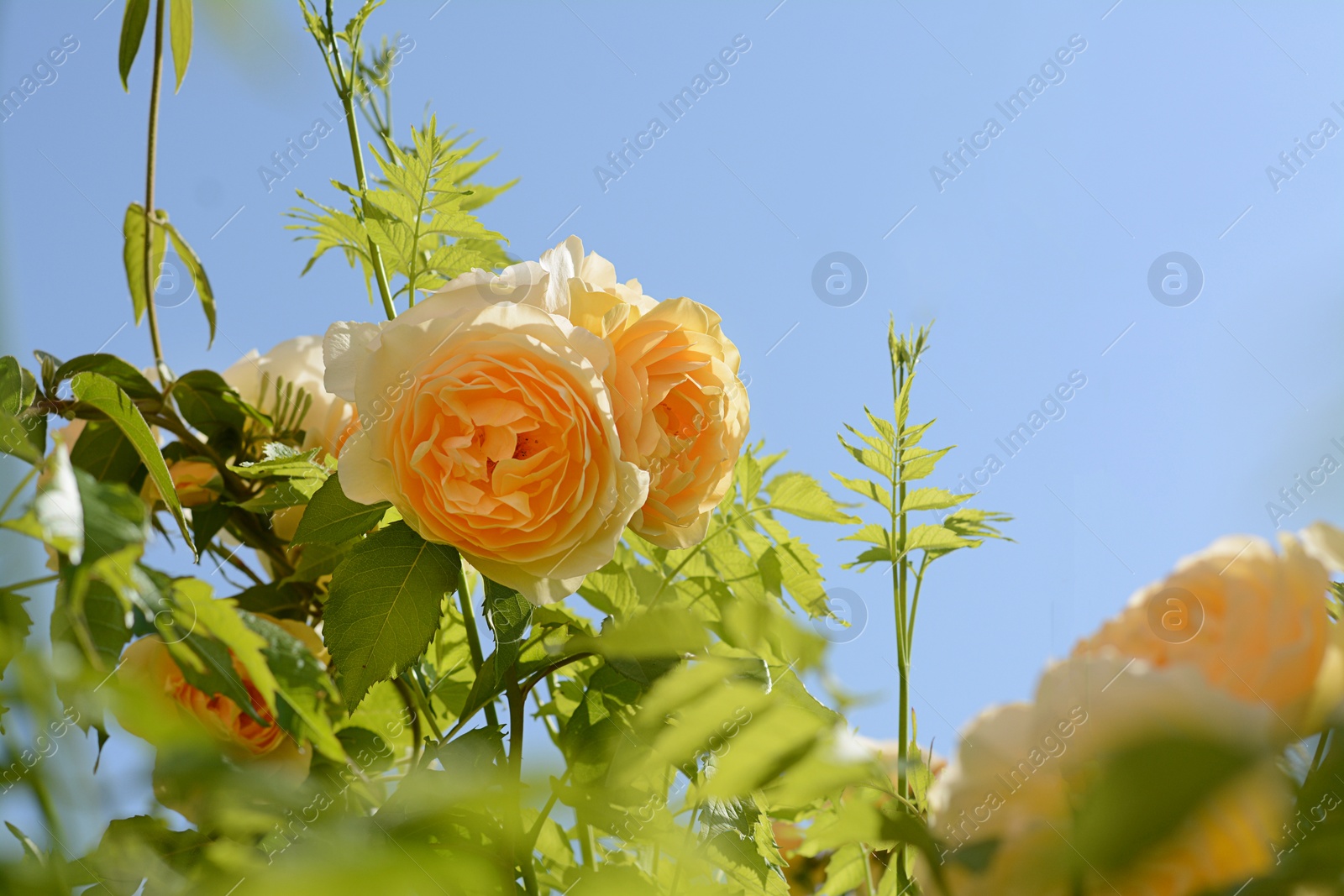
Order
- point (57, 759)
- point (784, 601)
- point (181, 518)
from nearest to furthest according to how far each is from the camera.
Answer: point (57, 759) < point (181, 518) < point (784, 601)

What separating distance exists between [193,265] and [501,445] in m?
0.40

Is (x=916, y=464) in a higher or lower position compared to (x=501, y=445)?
Answer: lower

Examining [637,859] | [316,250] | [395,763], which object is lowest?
[637,859]

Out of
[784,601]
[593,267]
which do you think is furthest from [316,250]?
[784,601]

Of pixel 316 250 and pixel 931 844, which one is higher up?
pixel 316 250

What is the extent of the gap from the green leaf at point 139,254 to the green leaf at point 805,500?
47 centimetres

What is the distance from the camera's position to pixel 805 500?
58 cm

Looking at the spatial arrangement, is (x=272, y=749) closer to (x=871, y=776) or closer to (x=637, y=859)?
(x=637, y=859)

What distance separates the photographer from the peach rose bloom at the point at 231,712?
21.1 inches

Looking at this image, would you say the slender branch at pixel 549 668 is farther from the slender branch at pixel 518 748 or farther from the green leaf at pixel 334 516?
the green leaf at pixel 334 516

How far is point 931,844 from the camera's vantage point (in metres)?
0.18

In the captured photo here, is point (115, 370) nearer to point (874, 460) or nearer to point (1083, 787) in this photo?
point (874, 460)

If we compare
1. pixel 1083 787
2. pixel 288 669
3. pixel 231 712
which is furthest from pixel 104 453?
pixel 1083 787

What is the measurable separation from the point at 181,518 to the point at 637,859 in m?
0.30
